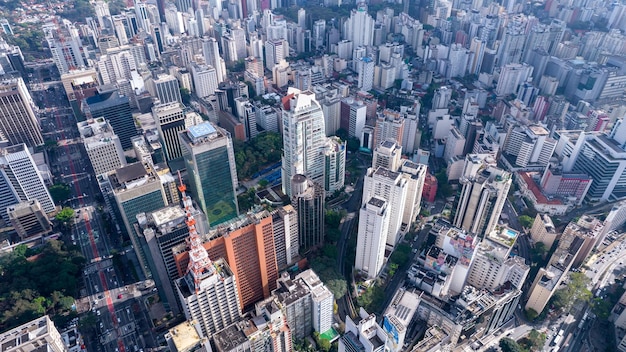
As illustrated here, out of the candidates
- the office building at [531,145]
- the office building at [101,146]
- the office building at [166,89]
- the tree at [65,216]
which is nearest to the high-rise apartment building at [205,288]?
the office building at [101,146]

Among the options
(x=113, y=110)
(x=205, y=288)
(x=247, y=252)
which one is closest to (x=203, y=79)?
(x=113, y=110)

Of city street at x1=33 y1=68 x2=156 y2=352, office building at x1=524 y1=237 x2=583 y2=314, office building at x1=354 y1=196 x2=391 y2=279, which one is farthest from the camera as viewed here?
office building at x1=524 y1=237 x2=583 y2=314

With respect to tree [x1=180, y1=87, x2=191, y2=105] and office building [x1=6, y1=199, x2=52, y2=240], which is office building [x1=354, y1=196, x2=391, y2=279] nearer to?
office building [x1=6, y1=199, x2=52, y2=240]

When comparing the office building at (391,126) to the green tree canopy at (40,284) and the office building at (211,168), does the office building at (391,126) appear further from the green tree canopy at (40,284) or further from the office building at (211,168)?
the green tree canopy at (40,284)

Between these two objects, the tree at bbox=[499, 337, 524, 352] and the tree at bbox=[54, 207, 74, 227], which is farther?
the tree at bbox=[54, 207, 74, 227]

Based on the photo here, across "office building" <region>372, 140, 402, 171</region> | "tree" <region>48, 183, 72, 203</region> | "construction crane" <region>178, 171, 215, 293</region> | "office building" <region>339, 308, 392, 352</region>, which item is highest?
"construction crane" <region>178, 171, 215, 293</region>

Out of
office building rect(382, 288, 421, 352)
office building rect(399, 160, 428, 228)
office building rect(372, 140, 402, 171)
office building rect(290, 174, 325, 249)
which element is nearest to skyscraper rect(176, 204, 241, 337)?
office building rect(290, 174, 325, 249)

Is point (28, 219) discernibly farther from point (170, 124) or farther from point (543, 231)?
point (543, 231)
